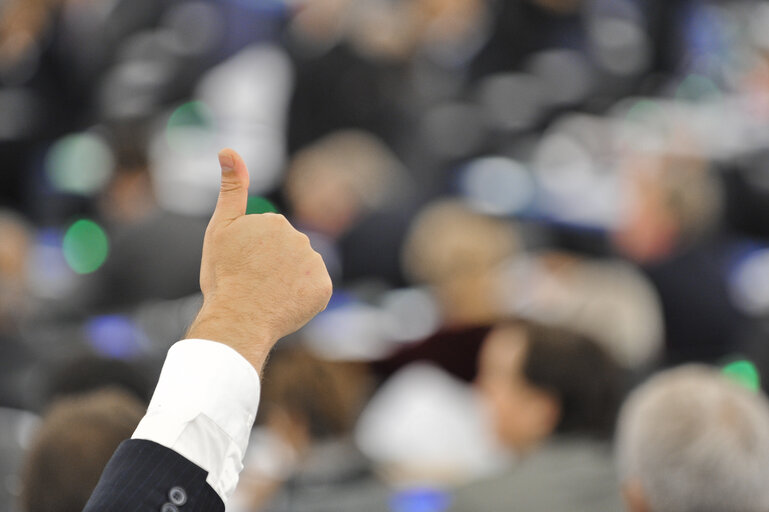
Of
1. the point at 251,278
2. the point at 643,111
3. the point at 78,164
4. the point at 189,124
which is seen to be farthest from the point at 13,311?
the point at 643,111

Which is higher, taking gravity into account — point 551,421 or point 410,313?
point 410,313

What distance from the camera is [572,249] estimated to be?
474cm

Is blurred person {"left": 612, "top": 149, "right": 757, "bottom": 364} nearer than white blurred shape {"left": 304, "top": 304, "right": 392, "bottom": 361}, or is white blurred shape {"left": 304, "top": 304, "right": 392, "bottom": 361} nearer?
white blurred shape {"left": 304, "top": 304, "right": 392, "bottom": 361}

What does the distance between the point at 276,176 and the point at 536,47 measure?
6.67 ft

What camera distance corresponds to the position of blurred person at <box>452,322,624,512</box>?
6.46 ft

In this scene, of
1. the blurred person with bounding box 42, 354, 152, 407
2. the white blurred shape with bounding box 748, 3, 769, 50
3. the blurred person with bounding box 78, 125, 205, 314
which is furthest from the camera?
the white blurred shape with bounding box 748, 3, 769, 50

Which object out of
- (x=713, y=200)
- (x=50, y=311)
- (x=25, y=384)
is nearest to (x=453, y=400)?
(x=25, y=384)

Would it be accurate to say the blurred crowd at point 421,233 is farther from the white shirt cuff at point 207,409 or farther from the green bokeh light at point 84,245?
the white shirt cuff at point 207,409

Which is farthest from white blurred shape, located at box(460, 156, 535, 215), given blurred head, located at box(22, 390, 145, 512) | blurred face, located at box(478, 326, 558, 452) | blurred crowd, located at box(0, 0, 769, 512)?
blurred head, located at box(22, 390, 145, 512)

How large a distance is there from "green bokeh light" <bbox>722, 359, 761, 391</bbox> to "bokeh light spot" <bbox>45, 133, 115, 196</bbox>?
3.60 metres

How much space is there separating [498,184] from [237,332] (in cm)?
454

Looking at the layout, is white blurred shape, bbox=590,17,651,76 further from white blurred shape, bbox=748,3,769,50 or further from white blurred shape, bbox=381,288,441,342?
white blurred shape, bbox=381,288,441,342

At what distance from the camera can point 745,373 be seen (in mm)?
2871

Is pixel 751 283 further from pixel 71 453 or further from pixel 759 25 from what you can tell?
pixel 759 25
